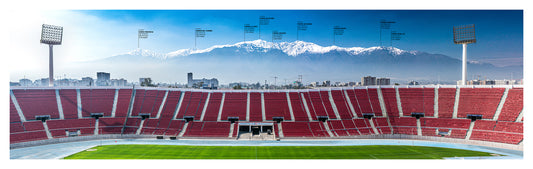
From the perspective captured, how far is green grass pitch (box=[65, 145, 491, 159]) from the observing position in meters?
21.5

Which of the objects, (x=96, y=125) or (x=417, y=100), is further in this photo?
(x=417, y=100)

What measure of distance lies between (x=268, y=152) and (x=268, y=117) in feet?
36.5

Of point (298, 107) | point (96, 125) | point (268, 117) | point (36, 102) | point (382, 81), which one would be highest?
point (382, 81)

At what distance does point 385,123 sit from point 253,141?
53.2ft

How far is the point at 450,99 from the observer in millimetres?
33969

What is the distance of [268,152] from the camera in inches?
918

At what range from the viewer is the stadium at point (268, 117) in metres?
27.5

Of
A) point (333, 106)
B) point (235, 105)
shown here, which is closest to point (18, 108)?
point (235, 105)

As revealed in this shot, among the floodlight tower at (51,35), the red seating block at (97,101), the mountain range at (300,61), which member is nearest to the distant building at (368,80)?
the mountain range at (300,61)

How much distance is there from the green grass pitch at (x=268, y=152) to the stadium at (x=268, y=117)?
1721 millimetres

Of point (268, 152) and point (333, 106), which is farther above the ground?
point (333, 106)

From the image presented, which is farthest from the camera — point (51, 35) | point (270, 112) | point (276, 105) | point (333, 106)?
point (276, 105)

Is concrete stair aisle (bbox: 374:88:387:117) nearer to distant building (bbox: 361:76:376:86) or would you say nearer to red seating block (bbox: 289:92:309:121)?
red seating block (bbox: 289:92:309:121)

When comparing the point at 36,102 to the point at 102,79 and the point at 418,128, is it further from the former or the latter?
the point at 418,128
